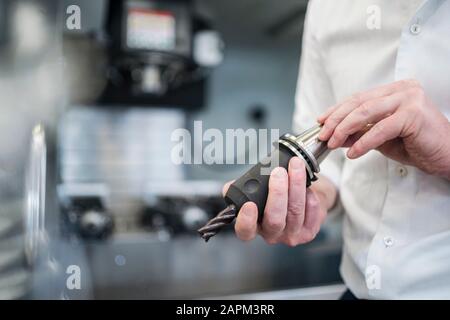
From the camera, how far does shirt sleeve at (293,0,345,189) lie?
0.63 meters

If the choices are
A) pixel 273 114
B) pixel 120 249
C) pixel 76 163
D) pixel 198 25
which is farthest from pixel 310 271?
pixel 198 25

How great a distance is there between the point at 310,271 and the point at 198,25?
0.98 meters

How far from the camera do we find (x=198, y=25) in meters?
1.67

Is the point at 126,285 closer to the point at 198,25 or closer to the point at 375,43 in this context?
the point at 375,43

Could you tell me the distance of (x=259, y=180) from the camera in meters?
0.42

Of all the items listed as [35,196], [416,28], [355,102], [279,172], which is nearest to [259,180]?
[279,172]

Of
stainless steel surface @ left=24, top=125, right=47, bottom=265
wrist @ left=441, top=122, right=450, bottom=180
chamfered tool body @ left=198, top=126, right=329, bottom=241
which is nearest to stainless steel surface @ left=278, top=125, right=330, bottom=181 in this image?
chamfered tool body @ left=198, top=126, right=329, bottom=241

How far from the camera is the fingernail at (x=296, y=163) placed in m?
0.41

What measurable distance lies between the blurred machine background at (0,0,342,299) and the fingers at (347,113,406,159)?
0.49 metres

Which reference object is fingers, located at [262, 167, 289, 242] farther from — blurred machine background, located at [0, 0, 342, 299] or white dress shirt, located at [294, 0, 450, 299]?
blurred machine background, located at [0, 0, 342, 299]

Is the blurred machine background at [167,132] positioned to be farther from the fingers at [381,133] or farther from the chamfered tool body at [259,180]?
the fingers at [381,133]

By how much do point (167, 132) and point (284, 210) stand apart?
4.47 ft

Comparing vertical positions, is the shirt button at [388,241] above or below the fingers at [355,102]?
below

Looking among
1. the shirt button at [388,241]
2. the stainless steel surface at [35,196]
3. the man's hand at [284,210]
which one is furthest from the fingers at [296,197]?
the stainless steel surface at [35,196]
